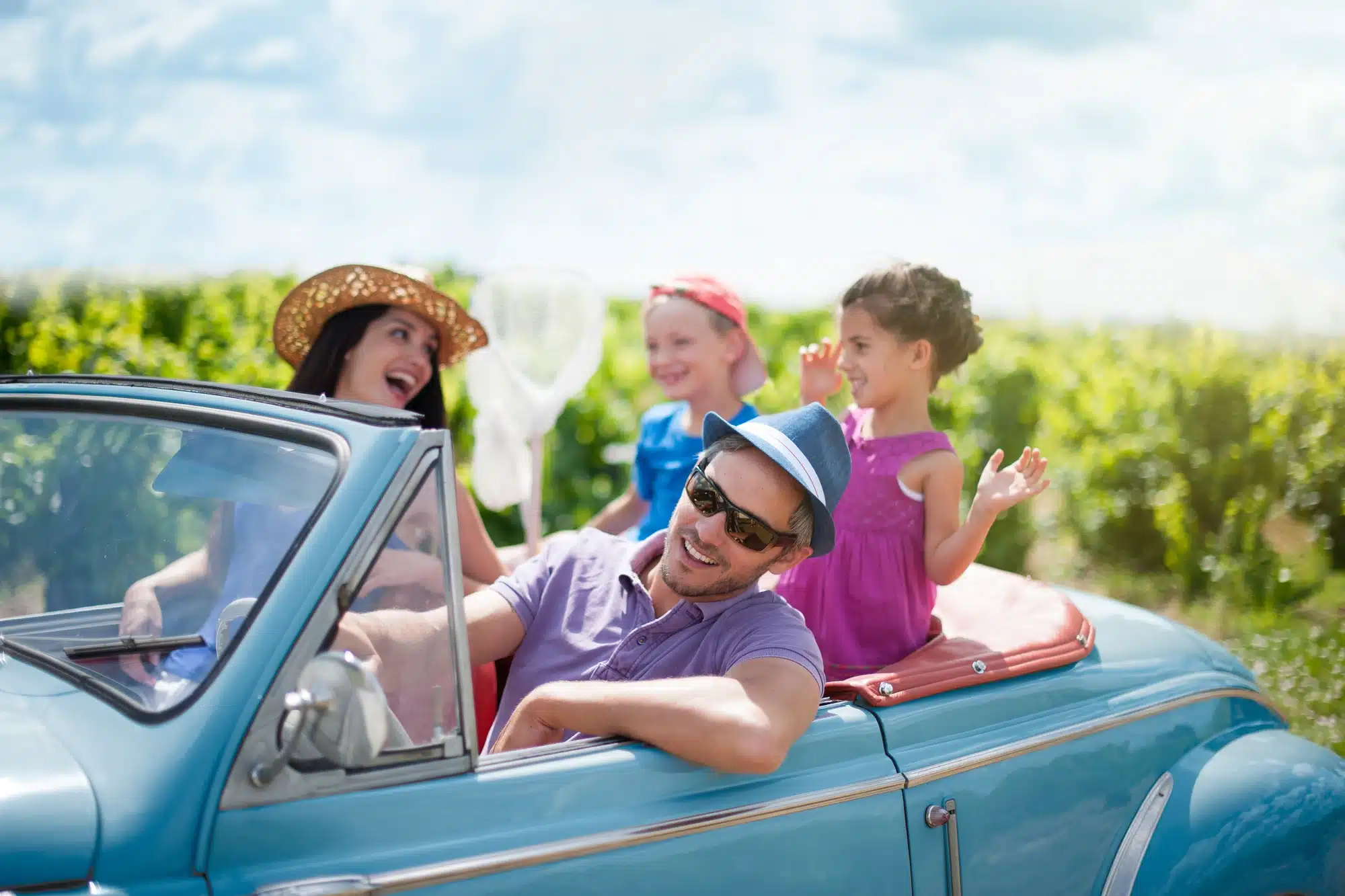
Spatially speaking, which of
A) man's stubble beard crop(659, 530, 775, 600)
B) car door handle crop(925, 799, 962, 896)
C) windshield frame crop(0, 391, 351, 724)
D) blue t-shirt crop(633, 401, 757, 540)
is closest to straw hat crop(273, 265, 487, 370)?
blue t-shirt crop(633, 401, 757, 540)

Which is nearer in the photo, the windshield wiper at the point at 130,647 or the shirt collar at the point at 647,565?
the windshield wiper at the point at 130,647

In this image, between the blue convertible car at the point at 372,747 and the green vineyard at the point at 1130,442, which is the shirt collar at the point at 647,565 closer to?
the blue convertible car at the point at 372,747

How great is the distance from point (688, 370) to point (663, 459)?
36 centimetres

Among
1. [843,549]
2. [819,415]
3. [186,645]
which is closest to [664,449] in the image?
[843,549]

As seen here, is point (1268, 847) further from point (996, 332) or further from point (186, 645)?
point (996, 332)

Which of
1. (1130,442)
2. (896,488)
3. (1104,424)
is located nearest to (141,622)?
(896,488)

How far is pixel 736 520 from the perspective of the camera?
2393 mm

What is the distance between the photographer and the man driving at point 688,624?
201cm

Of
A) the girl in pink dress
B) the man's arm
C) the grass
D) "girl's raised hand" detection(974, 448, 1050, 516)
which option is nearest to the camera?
the man's arm

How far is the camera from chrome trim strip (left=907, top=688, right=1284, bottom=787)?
233cm

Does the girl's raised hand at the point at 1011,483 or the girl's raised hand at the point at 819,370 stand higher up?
the girl's raised hand at the point at 819,370

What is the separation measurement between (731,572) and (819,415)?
39 cm

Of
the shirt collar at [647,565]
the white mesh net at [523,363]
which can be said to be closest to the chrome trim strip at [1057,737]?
the shirt collar at [647,565]

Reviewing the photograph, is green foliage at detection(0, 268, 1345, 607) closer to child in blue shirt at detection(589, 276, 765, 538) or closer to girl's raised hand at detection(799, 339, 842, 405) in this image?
child in blue shirt at detection(589, 276, 765, 538)
